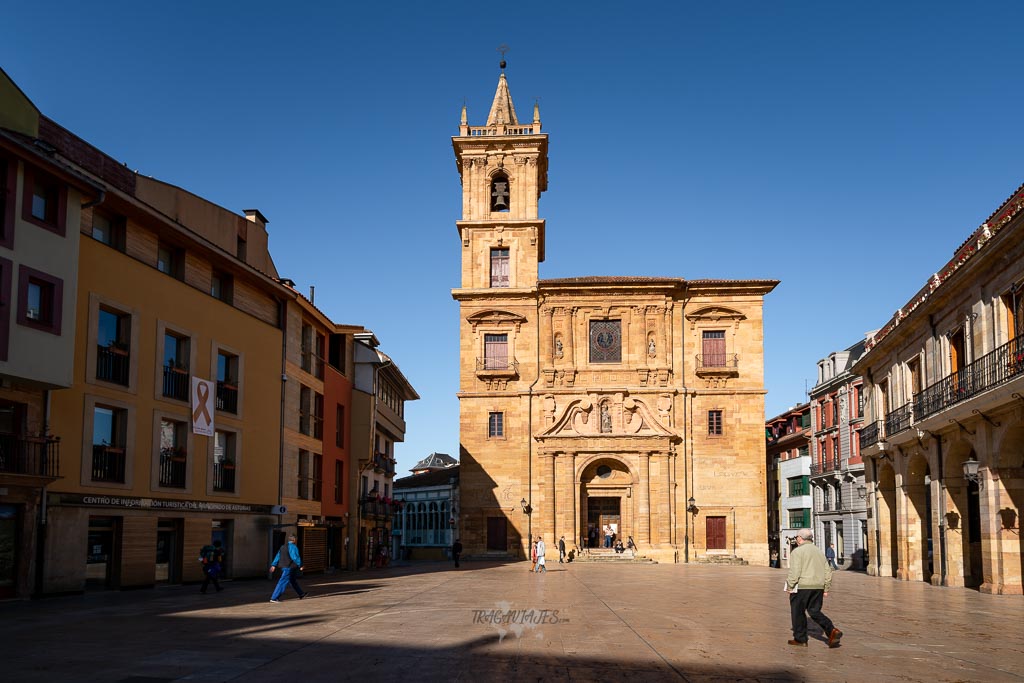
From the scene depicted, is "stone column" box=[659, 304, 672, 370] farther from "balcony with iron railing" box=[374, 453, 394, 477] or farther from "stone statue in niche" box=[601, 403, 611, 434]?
"balcony with iron railing" box=[374, 453, 394, 477]

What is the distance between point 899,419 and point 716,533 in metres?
21.2

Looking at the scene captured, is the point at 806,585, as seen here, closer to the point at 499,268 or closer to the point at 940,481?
the point at 940,481

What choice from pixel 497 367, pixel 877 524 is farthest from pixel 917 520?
pixel 497 367

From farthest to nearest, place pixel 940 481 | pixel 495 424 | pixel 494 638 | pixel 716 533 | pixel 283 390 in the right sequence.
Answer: pixel 495 424
pixel 716 533
pixel 283 390
pixel 940 481
pixel 494 638

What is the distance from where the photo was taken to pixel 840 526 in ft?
192

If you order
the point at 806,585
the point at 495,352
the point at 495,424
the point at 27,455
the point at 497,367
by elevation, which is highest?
the point at 495,352

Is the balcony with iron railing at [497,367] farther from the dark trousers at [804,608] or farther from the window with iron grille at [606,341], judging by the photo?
the dark trousers at [804,608]

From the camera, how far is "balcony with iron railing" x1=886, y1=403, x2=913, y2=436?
3278 centimetres

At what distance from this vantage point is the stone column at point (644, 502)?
52938mm

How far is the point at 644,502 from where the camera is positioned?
53.5 metres

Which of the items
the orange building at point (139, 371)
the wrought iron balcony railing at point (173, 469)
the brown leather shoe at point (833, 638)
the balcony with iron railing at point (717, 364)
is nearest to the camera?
Answer: the brown leather shoe at point (833, 638)

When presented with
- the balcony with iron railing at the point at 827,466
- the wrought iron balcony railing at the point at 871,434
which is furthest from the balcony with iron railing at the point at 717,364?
the wrought iron balcony railing at the point at 871,434

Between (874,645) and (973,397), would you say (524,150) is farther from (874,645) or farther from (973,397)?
(874,645)

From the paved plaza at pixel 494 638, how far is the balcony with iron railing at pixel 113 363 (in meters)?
5.35
